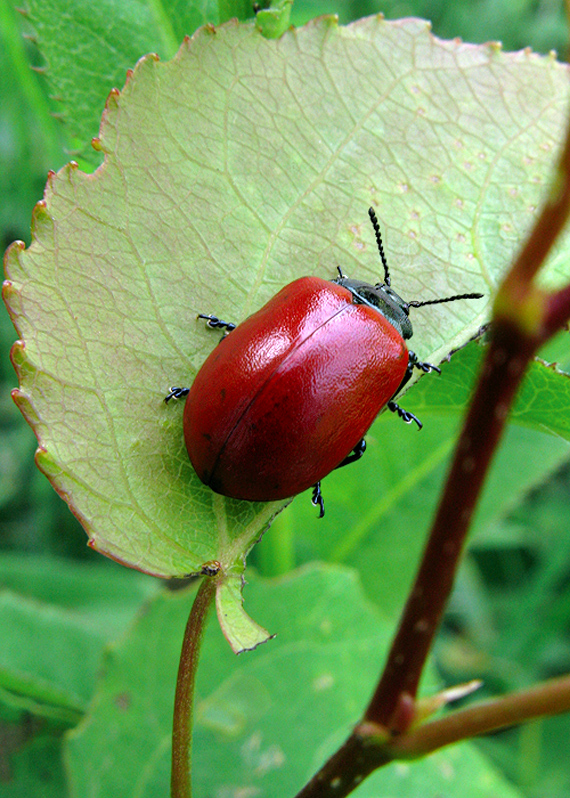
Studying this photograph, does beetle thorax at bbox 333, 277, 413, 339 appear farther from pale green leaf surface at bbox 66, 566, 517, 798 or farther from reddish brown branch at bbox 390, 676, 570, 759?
reddish brown branch at bbox 390, 676, 570, 759

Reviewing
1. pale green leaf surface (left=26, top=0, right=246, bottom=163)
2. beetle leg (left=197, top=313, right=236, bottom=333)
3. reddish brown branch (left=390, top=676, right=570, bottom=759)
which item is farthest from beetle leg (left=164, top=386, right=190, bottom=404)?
reddish brown branch (left=390, top=676, right=570, bottom=759)

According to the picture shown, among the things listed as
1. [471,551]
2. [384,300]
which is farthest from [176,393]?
[471,551]

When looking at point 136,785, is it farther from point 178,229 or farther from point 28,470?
point 28,470

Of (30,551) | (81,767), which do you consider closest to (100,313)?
(81,767)

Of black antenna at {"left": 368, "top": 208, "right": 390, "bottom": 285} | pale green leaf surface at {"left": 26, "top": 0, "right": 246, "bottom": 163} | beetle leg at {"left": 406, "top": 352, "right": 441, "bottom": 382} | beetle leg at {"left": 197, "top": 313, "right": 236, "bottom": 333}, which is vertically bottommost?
beetle leg at {"left": 406, "top": 352, "right": 441, "bottom": 382}

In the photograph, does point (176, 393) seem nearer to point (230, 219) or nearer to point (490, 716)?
point (230, 219)

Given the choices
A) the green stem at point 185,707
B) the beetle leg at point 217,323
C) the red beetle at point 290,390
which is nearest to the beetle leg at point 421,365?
the red beetle at point 290,390

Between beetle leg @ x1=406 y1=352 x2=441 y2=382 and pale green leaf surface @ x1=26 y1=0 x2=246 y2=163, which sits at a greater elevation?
pale green leaf surface @ x1=26 y1=0 x2=246 y2=163
